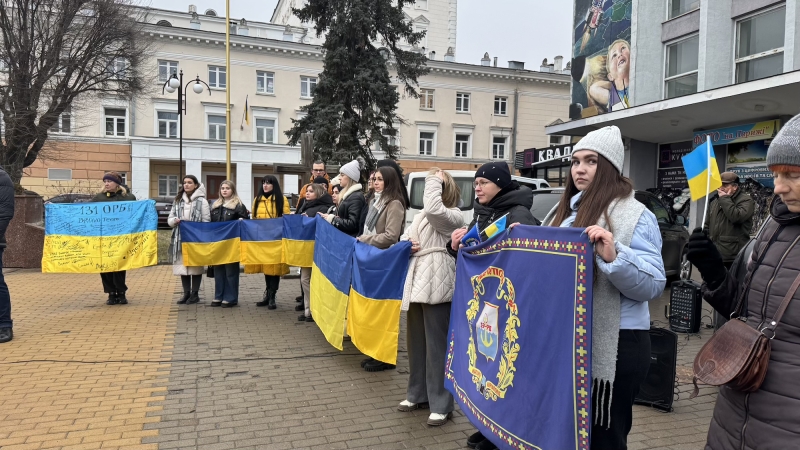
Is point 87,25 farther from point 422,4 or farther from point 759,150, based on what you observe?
point 422,4

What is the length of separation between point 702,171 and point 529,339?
3.68 feet

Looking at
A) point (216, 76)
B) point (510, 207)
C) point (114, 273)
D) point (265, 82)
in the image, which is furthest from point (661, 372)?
point (216, 76)

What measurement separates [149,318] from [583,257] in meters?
7.14

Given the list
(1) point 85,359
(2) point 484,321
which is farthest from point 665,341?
(1) point 85,359

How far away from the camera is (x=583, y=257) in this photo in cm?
246

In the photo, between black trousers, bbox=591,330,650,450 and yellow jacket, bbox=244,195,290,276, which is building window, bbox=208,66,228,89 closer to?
yellow jacket, bbox=244,195,290,276

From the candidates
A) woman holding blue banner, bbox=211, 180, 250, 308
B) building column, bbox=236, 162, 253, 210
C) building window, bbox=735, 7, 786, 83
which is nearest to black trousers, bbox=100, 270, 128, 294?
woman holding blue banner, bbox=211, 180, 250, 308

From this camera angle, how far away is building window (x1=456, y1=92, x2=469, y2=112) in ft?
151

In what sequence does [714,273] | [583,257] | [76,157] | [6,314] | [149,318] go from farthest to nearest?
1. [76,157]
2. [149,318]
3. [6,314]
4. [583,257]
5. [714,273]

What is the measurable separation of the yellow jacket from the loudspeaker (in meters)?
5.57

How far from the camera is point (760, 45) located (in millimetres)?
14406

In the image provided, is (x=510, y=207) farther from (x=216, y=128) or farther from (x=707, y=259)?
(x=216, y=128)

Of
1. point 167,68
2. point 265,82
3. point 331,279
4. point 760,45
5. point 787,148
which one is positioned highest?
point 167,68

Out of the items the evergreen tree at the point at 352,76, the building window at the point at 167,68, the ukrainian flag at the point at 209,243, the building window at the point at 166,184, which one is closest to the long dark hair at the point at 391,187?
the ukrainian flag at the point at 209,243
